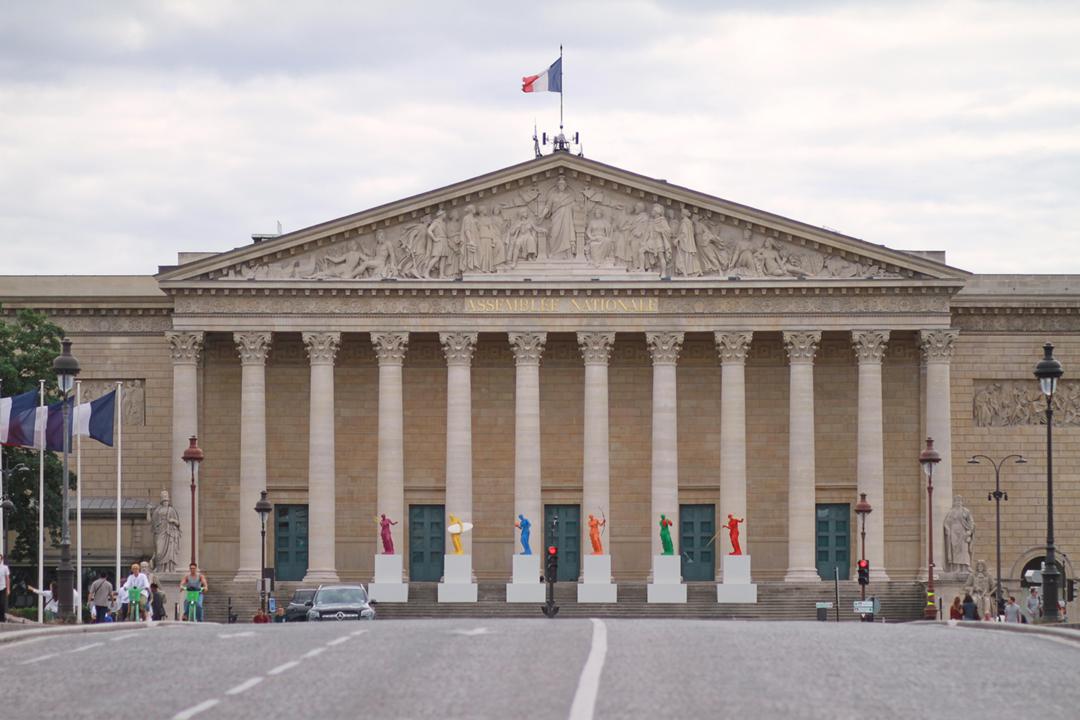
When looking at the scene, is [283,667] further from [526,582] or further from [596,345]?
[596,345]

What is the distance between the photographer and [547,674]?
3109 cm

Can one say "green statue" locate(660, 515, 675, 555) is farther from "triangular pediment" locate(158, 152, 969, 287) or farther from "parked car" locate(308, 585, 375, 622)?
"parked car" locate(308, 585, 375, 622)

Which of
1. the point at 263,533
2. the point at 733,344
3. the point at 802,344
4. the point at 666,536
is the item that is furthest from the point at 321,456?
the point at 802,344

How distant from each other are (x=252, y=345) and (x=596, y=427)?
14.0 metres

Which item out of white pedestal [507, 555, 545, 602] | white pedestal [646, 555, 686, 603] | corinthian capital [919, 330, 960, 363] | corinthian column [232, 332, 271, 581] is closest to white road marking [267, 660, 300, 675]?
white pedestal [507, 555, 545, 602]

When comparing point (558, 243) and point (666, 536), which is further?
point (558, 243)

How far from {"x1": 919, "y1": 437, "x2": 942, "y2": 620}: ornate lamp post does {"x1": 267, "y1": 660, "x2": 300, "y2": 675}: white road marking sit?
133 ft

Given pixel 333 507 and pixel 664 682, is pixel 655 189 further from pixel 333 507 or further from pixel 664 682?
pixel 664 682

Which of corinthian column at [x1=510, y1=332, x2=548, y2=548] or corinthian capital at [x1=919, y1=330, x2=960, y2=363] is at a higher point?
corinthian capital at [x1=919, y1=330, x2=960, y2=363]

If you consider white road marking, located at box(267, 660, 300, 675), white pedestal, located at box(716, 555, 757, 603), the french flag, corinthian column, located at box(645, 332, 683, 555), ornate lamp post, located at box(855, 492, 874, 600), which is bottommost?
white pedestal, located at box(716, 555, 757, 603)

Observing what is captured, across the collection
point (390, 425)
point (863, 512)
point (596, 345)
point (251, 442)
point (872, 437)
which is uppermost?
point (596, 345)

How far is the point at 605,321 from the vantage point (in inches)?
3319

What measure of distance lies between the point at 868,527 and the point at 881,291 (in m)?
9.33

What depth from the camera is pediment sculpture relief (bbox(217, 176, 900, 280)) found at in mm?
84312
